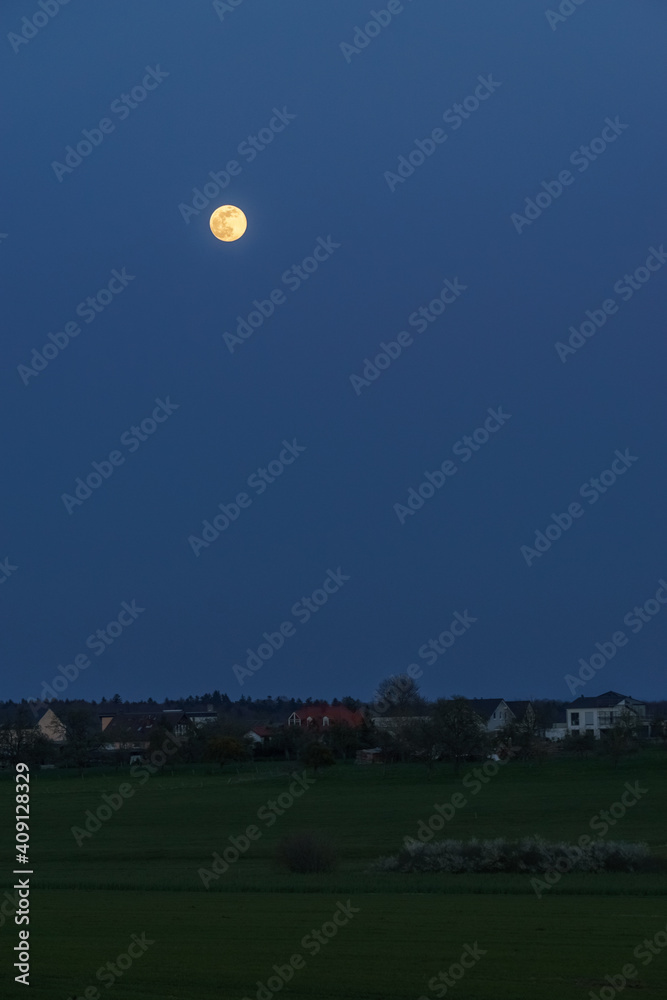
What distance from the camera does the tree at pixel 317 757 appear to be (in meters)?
93.3

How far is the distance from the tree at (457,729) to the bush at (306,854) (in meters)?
58.9

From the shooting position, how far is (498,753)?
9969 centimetres

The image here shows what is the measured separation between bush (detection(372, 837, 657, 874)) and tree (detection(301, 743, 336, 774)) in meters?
61.5

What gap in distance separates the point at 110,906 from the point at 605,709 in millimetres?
122459

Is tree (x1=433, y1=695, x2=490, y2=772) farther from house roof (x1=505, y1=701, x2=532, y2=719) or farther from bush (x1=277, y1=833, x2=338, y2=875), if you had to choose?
bush (x1=277, y1=833, x2=338, y2=875)

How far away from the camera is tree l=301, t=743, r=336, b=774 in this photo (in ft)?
306

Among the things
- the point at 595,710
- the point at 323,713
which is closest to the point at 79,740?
the point at 323,713

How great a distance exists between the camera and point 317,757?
93.4 metres

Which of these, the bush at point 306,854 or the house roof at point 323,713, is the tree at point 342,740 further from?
the bush at point 306,854

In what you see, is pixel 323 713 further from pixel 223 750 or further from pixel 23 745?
pixel 23 745

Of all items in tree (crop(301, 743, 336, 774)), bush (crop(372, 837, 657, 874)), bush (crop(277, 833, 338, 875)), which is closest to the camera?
bush (crop(372, 837, 657, 874))

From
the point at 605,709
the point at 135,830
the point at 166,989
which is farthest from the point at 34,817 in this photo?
the point at 605,709

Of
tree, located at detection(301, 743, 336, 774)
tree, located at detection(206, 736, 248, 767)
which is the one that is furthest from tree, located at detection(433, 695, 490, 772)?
tree, located at detection(206, 736, 248, 767)

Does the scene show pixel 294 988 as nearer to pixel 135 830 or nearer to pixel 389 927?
pixel 389 927
